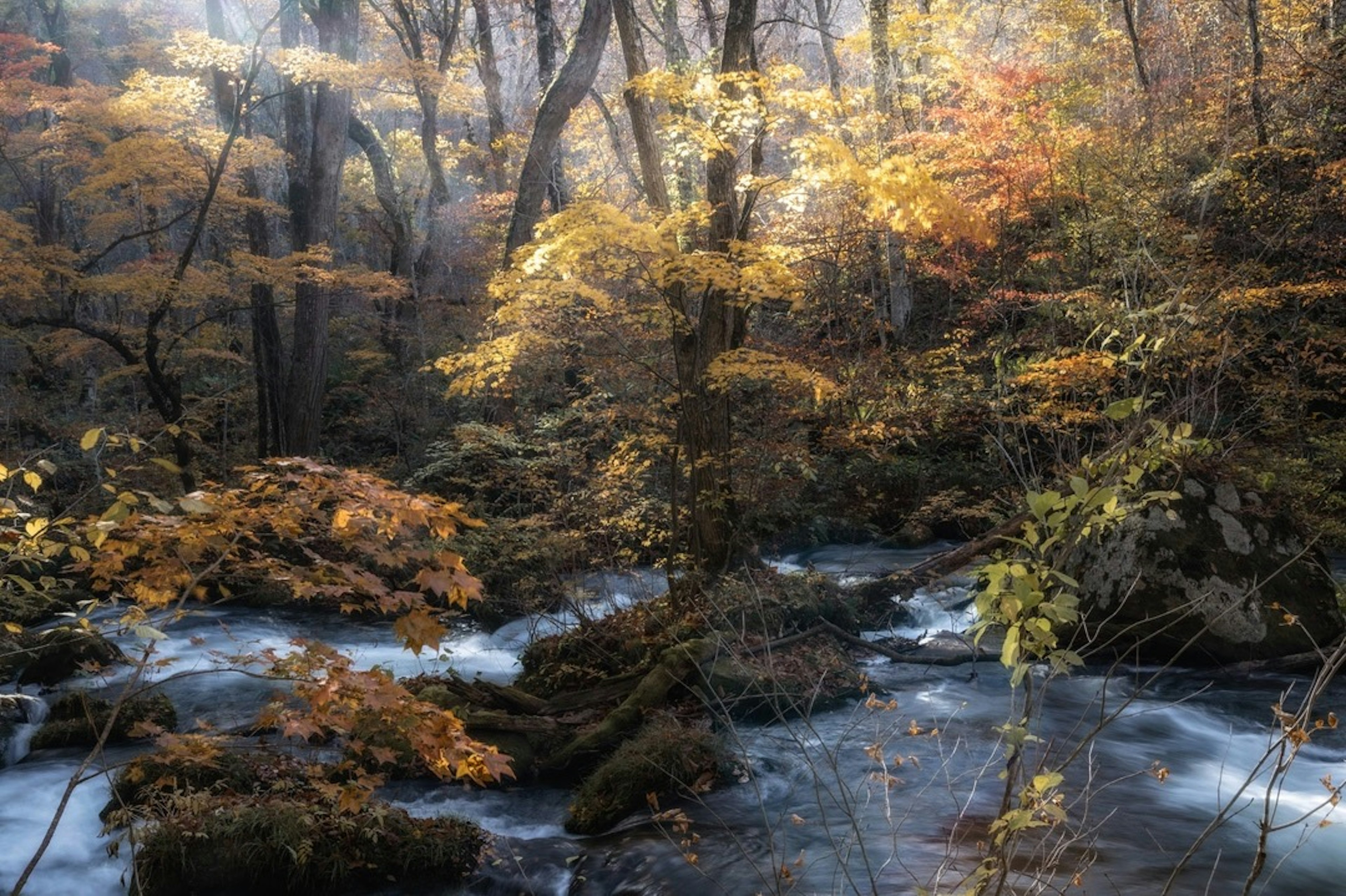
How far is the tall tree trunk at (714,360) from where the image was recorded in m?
8.12

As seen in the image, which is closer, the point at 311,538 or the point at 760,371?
the point at 311,538

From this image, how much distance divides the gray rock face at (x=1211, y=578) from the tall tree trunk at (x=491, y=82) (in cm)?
1484

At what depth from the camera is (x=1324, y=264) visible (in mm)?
11367

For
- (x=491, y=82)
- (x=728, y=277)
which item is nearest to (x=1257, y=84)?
(x=728, y=277)

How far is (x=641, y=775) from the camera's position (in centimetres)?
609

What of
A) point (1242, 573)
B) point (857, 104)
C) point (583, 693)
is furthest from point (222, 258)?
point (1242, 573)

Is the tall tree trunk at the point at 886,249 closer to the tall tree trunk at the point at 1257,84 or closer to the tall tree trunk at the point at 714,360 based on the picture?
the tall tree trunk at the point at 1257,84

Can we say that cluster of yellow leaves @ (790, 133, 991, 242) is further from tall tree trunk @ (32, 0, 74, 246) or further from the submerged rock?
tall tree trunk @ (32, 0, 74, 246)

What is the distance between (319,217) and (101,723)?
828 centimetres

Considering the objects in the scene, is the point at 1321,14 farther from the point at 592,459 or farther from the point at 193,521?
the point at 193,521

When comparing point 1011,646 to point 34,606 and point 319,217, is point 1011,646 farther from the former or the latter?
point 319,217

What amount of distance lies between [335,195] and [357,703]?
11465 millimetres

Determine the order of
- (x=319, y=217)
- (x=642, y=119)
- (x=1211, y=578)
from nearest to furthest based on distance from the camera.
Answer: (x=1211, y=578)
(x=642, y=119)
(x=319, y=217)

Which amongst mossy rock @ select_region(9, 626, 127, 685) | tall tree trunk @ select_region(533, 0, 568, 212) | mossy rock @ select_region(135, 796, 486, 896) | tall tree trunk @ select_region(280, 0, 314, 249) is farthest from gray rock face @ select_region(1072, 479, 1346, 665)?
tall tree trunk @ select_region(533, 0, 568, 212)
